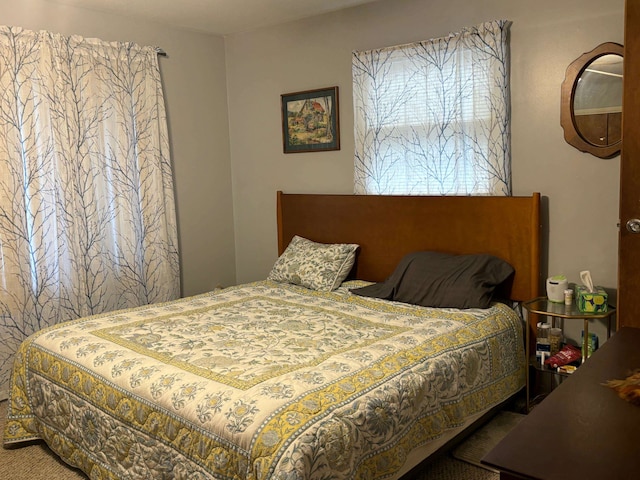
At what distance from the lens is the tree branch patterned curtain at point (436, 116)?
317cm

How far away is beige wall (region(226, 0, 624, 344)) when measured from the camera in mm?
2936

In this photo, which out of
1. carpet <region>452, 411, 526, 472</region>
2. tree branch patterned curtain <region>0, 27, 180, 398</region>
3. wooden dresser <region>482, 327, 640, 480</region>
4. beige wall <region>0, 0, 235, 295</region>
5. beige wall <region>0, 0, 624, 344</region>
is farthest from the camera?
beige wall <region>0, 0, 235, 295</region>

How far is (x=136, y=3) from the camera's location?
3555mm

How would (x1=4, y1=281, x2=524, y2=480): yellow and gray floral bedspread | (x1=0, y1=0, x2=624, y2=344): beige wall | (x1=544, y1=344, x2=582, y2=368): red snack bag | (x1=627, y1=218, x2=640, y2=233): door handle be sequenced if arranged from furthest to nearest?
(x1=0, y1=0, x2=624, y2=344): beige wall, (x1=544, y1=344, x2=582, y2=368): red snack bag, (x1=627, y1=218, x2=640, y2=233): door handle, (x1=4, y1=281, x2=524, y2=480): yellow and gray floral bedspread

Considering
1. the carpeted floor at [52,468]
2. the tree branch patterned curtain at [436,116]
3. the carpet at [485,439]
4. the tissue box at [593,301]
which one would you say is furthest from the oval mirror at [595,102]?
the carpeted floor at [52,468]

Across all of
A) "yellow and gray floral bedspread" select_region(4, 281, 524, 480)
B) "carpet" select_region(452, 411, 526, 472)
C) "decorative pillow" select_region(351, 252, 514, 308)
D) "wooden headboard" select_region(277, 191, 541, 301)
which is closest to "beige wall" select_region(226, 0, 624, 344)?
"wooden headboard" select_region(277, 191, 541, 301)

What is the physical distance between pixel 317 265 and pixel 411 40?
1502 mm

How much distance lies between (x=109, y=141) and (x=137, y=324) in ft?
4.88

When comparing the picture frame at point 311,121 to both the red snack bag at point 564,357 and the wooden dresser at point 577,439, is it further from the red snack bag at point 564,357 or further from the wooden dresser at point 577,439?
the wooden dresser at point 577,439

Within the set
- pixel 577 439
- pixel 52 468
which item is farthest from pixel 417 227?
pixel 577 439

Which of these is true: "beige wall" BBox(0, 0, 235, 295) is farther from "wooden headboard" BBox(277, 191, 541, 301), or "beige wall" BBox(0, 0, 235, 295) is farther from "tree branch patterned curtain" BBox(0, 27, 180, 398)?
"wooden headboard" BBox(277, 191, 541, 301)

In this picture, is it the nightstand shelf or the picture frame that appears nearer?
the nightstand shelf

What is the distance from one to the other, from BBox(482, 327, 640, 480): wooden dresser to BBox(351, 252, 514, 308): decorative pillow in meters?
1.58

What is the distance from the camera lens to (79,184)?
143 inches
